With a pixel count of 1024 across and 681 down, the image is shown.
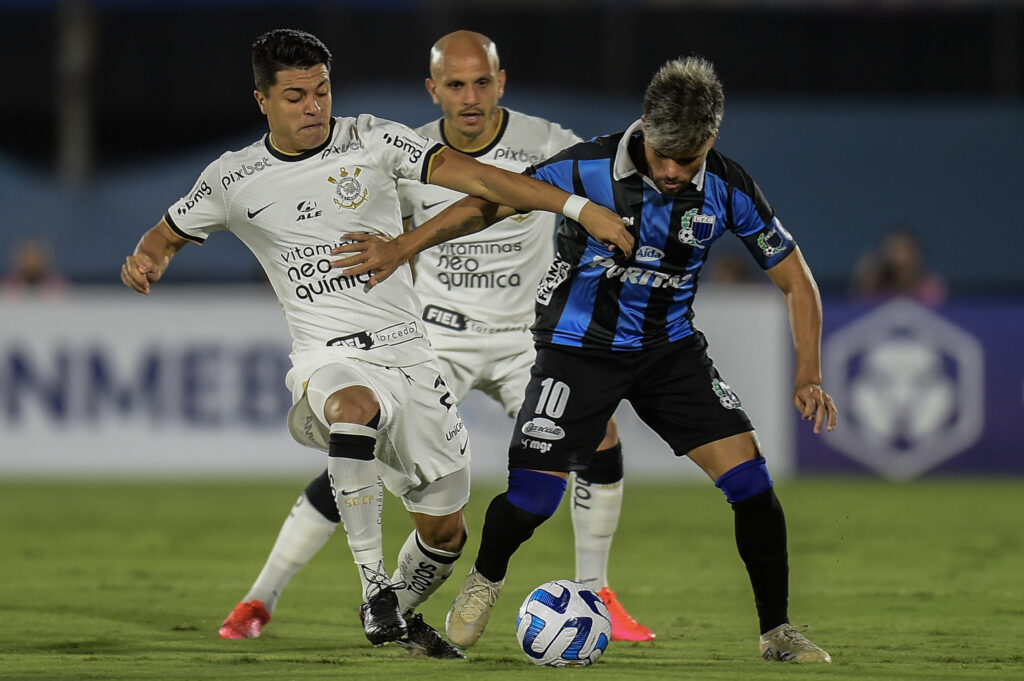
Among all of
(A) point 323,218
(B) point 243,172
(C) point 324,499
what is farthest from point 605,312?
(C) point 324,499

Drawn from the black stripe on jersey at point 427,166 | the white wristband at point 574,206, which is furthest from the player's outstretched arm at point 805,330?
the black stripe on jersey at point 427,166

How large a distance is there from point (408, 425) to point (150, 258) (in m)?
Answer: 1.16

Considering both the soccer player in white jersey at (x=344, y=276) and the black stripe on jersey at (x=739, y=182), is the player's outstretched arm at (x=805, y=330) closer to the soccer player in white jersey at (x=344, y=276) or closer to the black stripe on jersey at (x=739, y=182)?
the black stripe on jersey at (x=739, y=182)

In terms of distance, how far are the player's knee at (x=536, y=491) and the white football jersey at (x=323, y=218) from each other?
2.10 feet

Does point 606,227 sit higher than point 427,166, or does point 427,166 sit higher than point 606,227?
point 427,166

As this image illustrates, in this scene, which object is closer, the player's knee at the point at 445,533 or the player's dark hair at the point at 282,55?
the player's dark hair at the point at 282,55

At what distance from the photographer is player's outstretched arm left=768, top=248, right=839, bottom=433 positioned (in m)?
5.61

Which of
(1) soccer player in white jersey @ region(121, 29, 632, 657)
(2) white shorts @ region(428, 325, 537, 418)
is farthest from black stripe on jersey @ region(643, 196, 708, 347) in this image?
(2) white shorts @ region(428, 325, 537, 418)

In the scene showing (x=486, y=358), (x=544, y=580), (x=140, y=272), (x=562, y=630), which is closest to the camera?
(x=562, y=630)

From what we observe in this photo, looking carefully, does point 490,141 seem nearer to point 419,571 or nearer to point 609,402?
point 609,402

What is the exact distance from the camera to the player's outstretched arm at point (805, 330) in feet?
18.4

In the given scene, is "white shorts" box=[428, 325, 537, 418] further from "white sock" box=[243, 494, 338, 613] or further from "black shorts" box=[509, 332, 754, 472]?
"black shorts" box=[509, 332, 754, 472]

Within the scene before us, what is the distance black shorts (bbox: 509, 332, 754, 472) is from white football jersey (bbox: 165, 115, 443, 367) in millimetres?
561

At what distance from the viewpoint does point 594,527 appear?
22.4ft
